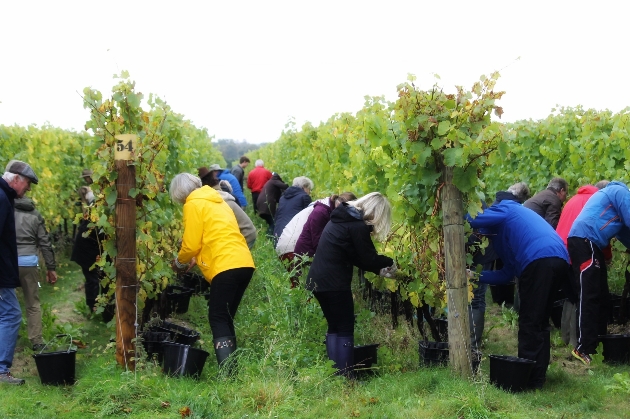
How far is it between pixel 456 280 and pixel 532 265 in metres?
0.60

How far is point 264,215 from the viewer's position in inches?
507

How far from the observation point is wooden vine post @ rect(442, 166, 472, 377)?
5.27m

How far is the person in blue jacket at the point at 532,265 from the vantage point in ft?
17.7

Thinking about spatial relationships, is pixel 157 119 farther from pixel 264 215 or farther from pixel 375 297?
pixel 264 215

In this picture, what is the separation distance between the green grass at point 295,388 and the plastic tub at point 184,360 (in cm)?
10

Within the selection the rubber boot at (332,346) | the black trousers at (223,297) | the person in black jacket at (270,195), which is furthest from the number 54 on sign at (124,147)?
the person in black jacket at (270,195)

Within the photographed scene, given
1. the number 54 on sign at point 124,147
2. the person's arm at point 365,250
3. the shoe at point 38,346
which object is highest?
the number 54 on sign at point 124,147

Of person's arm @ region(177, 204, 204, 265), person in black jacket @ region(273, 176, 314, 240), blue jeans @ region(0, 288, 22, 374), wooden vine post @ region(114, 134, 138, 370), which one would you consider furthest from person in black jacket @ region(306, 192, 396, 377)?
person in black jacket @ region(273, 176, 314, 240)

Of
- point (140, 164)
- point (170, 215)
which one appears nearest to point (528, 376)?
point (140, 164)

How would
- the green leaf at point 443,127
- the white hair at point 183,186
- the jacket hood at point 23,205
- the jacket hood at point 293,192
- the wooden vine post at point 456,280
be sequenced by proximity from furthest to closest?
the jacket hood at point 293,192 < the jacket hood at point 23,205 < the white hair at point 183,186 < the wooden vine post at point 456,280 < the green leaf at point 443,127

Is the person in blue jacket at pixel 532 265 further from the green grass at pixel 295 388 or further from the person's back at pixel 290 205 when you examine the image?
the person's back at pixel 290 205

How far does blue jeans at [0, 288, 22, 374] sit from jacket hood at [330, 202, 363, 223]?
2524 mm

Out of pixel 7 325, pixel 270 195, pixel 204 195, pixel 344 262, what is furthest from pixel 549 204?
pixel 270 195

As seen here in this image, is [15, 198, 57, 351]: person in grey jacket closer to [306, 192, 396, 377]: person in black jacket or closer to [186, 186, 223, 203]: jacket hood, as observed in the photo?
[186, 186, 223, 203]: jacket hood
